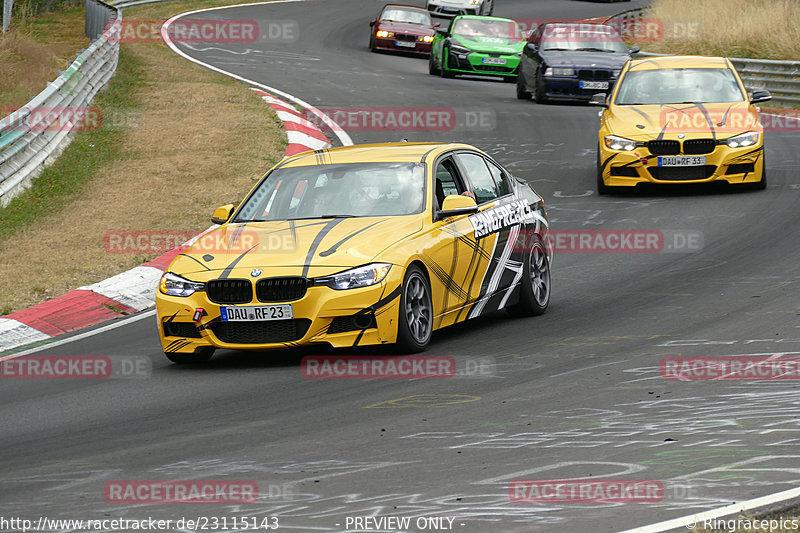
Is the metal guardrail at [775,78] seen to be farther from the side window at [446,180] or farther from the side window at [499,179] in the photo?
the side window at [446,180]

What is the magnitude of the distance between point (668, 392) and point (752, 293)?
12.3 ft

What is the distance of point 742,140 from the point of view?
16938 mm

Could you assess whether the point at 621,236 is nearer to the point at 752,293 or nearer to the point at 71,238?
the point at 752,293

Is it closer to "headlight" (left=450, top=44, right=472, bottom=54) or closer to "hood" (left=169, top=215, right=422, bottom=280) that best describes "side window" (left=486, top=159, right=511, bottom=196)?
"hood" (left=169, top=215, right=422, bottom=280)

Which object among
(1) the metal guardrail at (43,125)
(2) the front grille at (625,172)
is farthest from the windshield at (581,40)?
(2) the front grille at (625,172)

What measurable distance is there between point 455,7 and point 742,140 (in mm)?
32119

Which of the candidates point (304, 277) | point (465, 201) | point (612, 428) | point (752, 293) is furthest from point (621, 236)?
point (612, 428)

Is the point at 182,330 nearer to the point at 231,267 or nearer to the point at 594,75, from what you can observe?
the point at 231,267

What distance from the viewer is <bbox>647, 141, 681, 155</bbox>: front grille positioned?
16.9 m

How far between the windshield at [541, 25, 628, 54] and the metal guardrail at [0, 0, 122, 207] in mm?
9026

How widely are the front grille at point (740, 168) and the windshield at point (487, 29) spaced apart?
15906mm

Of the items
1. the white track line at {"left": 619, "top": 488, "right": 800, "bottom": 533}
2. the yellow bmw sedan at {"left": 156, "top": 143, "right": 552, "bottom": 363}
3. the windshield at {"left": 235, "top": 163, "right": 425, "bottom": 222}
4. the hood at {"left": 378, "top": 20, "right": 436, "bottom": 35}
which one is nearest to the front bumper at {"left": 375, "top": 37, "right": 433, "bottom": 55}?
the hood at {"left": 378, "top": 20, "right": 436, "bottom": 35}

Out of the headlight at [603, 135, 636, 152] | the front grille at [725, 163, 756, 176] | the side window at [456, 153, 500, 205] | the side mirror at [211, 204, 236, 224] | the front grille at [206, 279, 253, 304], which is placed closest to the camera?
the front grille at [206, 279, 253, 304]

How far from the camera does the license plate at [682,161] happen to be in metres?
16.9
